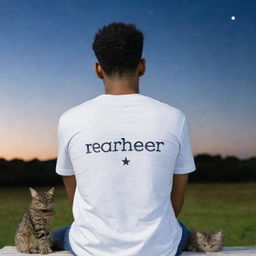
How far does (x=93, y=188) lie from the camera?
8.59ft

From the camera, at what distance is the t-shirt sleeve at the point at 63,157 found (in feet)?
8.96

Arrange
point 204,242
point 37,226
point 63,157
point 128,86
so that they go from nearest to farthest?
point 128,86, point 63,157, point 204,242, point 37,226

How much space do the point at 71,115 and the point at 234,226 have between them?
1192 cm

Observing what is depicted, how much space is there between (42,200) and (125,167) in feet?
3.66

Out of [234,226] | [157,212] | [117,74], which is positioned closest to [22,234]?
[157,212]

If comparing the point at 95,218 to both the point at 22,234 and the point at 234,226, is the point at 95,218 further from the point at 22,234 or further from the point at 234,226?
the point at 234,226

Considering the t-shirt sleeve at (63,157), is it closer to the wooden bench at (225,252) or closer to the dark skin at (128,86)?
the dark skin at (128,86)

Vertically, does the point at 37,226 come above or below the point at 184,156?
below

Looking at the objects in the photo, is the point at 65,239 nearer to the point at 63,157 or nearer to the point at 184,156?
the point at 63,157

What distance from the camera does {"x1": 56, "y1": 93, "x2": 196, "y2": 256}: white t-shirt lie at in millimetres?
2578

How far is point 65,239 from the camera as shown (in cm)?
310

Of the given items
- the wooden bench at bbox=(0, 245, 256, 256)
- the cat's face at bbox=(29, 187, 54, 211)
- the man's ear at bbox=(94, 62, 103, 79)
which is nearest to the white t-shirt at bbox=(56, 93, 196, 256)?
the man's ear at bbox=(94, 62, 103, 79)

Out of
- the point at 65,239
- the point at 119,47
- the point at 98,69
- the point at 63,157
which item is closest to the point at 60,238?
the point at 65,239

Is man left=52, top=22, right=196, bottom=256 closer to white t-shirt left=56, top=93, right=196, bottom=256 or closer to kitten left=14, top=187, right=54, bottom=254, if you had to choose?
white t-shirt left=56, top=93, right=196, bottom=256
